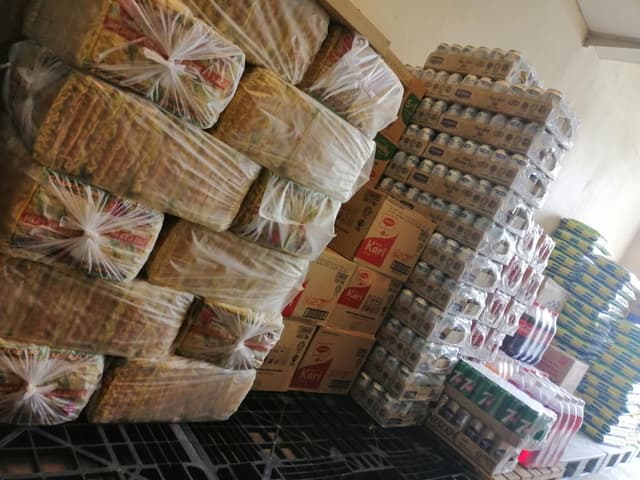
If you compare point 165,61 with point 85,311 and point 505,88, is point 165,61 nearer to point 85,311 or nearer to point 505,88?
point 85,311

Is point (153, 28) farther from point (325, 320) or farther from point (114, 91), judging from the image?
point (325, 320)

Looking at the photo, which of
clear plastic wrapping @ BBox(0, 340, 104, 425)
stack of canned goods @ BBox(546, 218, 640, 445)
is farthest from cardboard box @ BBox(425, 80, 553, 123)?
stack of canned goods @ BBox(546, 218, 640, 445)

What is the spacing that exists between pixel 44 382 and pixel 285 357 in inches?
51.2

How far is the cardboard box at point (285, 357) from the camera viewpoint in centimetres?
263

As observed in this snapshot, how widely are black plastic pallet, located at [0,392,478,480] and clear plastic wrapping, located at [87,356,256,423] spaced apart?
0.06 meters

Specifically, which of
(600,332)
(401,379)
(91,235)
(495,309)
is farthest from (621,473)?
(91,235)

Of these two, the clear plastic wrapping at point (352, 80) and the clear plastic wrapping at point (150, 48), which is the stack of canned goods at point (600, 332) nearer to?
the clear plastic wrapping at point (352, 80)

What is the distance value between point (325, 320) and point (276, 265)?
907 millimetres

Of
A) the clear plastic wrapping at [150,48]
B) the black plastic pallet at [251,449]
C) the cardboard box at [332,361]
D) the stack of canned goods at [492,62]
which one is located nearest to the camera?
the clear plastic wrapping at [150,48]

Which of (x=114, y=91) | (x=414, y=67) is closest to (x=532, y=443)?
(x=414, y=67)

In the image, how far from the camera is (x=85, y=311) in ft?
5.33

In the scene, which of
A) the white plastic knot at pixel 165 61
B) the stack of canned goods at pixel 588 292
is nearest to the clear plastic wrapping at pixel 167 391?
the white plastic knot at pixel 165 61

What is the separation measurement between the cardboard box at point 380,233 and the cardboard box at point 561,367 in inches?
101

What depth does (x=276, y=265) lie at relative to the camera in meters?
2.07
